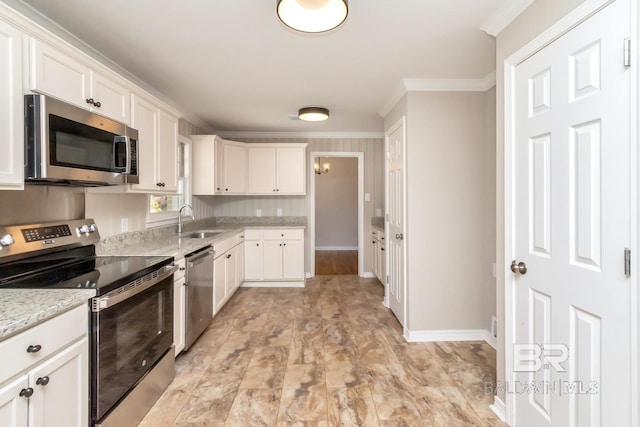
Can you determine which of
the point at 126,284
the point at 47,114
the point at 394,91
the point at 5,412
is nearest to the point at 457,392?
the point at 126,284

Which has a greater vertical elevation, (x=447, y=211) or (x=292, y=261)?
(x=447, y=211)

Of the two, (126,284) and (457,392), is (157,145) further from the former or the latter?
(457,392)

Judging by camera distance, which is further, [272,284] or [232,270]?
[272,284]

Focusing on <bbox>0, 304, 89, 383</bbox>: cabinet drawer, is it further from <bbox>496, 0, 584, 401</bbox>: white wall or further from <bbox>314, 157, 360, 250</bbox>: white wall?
<bbox>314, 157, 360, 250</bbox>: white wall

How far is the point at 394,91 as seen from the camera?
312 cm

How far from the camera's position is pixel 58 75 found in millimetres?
1587

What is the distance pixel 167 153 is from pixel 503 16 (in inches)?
105

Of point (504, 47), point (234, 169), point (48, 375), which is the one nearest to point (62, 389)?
point (48, 375)

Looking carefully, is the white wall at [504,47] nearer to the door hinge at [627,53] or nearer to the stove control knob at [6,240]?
the door hinge at [627,53]

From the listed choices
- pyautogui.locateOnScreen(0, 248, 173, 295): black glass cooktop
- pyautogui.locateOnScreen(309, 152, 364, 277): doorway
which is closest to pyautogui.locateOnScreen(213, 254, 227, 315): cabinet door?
pyautogui.locateOnScreen(0, 248, 173, 295): black glass cooktop

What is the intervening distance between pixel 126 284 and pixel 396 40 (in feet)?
7.41

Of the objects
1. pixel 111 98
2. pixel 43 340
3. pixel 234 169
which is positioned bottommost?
pixel 43 340

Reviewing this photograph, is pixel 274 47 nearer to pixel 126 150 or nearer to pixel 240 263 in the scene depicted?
pixel 126 150
